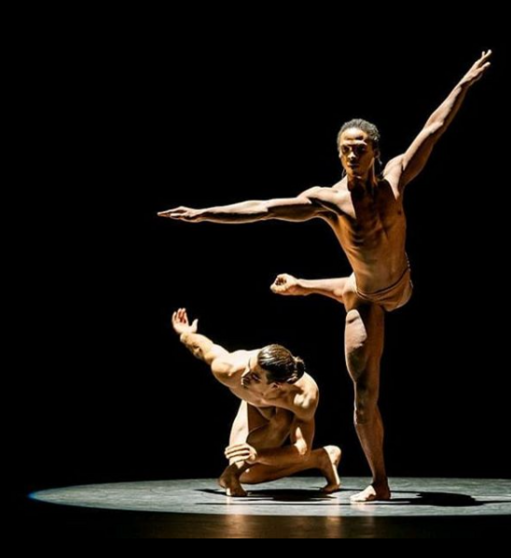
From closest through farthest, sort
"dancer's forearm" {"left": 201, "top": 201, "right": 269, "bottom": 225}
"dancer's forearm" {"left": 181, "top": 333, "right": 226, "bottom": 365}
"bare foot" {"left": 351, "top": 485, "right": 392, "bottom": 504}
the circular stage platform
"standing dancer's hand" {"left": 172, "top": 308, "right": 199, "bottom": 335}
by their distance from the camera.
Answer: the circular stage platform < "dancer's forearm" {"left": 201, "top": 201, "right": 269, "bottom": 225} < "bare foot" {"left": 351, "top": 485, "right": 392, "bottom": 504} < "dancer's forearm" {"left": 181, "top": 333, "right": 226, "bottom": 365} < "standing dancer's hand" {"left": 172, "top": 308, "right": 199, "bottom": 335}

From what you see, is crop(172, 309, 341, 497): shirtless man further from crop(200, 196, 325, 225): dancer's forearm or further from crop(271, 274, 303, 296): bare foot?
crop(200, 196, 325, 225): dancer's forearm

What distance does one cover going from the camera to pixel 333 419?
7.51m

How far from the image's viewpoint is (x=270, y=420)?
238 inches

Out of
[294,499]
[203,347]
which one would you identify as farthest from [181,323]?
[294,499]

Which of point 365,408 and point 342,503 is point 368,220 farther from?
point 342,503

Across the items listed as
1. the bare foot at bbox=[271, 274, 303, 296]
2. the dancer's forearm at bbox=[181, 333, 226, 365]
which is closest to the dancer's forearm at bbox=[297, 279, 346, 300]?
the bare foot at bbox=[271, 274, 303, 296]

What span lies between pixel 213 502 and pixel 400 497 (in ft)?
2.55

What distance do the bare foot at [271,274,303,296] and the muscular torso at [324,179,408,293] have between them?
0.58 meters

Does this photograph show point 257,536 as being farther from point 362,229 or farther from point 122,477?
point 122,477

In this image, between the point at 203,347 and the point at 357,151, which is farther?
the point at 203,347

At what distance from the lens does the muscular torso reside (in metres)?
5.33

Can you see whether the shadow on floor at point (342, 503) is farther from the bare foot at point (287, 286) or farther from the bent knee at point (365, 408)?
the bare foot at point (287, 286)

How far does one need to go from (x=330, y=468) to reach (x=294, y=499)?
1.16ft

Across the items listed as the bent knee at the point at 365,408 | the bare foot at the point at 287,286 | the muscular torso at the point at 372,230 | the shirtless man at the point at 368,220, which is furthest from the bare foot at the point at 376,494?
the bare foot at the point at 287,286
